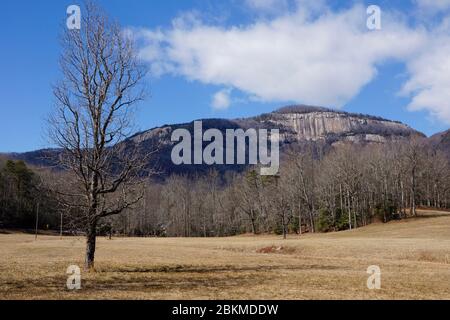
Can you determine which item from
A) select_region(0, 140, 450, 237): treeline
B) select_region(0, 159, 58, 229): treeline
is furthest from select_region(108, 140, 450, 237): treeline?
Answer: select_region(0, 159, 58, 229): treeline

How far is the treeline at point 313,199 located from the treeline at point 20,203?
20.8m

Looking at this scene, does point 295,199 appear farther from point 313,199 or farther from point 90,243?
point 90,243

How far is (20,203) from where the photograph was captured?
113688 mm

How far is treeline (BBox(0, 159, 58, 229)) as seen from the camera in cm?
11062

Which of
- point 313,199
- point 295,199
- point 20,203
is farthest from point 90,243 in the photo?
point 20,203

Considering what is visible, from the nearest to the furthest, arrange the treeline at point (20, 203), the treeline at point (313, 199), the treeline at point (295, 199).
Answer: the treeline at point (313, 199) → the treeline at point (295, 199) → the treeline at point (20, 203)

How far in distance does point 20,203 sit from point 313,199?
72.8 metres

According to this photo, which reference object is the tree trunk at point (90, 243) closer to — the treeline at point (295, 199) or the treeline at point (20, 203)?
the treeline at point (295, 199)

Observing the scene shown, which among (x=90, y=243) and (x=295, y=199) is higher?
(x=295, y=199)

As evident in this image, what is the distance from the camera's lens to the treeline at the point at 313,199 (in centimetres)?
8906

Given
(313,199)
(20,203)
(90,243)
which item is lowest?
(90,243)

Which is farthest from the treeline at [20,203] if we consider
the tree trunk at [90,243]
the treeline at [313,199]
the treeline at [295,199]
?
the tree trunk at [90,243]

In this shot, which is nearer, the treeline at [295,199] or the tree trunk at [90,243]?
the tree trunk at [90,243]

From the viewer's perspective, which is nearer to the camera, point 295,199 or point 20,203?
point 295,199
